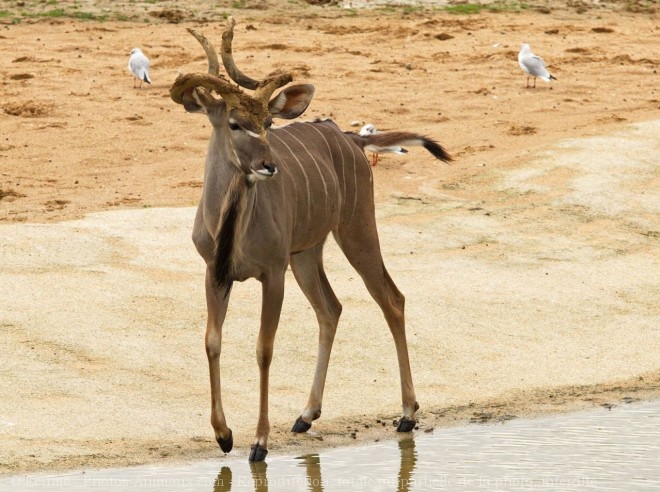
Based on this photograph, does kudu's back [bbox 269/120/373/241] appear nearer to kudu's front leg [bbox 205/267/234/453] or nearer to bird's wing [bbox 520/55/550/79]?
kudu's front leg [bbox 205/267/234/453]

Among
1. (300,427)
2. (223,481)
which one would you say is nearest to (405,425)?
(300,427)

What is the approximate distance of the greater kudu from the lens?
6055 mm

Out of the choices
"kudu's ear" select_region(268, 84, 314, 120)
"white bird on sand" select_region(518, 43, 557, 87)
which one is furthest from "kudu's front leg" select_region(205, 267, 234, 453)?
"white bird on sand" select_region(518, 43, 557, 87)

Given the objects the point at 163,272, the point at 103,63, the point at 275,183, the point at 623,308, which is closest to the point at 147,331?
the point at 163,272

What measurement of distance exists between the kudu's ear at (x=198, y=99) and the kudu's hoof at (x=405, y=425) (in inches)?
71.5

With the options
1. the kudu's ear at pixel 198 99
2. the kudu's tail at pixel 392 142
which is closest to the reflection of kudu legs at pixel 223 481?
the kudu's ear at pixel 198 99

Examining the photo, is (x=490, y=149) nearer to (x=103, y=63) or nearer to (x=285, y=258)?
(x=103, y=63)

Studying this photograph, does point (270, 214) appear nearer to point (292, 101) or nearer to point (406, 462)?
point (292, 101)

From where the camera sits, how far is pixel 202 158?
12070 mm

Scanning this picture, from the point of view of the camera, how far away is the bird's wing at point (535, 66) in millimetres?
14562

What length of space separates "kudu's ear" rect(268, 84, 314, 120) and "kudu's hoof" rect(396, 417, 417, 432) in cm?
158

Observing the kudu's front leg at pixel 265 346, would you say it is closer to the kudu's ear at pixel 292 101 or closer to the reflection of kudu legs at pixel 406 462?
the reflection of kudu legs at pixel 406 462

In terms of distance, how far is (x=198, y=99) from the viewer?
6094 mm

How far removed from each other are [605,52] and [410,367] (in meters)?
10.1
